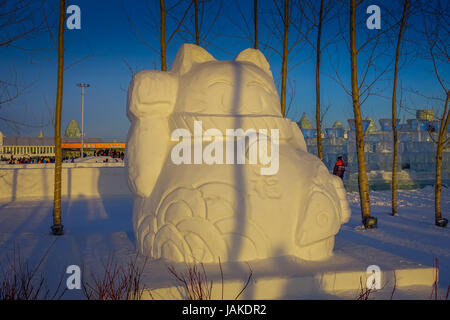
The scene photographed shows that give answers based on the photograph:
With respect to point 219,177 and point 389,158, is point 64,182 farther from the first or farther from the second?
point 389,158

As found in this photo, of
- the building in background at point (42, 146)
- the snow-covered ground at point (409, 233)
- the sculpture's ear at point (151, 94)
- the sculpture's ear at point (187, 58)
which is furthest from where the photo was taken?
the building in background at point (42, 146)

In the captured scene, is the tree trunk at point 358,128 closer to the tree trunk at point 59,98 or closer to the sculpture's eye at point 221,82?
the sculpture's eye at point 221,82

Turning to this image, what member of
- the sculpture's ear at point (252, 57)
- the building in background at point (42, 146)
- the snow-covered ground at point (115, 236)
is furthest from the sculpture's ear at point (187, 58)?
the building in background at point (42, 146)

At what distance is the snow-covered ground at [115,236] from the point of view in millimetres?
4320

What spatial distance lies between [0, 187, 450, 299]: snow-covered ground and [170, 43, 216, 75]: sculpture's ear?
2472 millimetres

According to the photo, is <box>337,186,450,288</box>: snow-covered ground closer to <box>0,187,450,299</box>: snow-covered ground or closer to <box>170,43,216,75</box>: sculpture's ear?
<box>0,187,450,299</box>: snow-covered ground

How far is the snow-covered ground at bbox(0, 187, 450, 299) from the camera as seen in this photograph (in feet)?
14.2

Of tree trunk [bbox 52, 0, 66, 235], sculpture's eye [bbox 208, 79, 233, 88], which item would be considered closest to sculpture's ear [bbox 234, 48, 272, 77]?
sculpture's eye [bbox 208, 79, 233, 88]

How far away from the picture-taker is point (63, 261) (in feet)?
14.7

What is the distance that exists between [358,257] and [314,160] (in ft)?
4.19

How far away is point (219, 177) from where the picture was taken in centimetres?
397

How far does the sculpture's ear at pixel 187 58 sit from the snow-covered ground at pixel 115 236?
2.47m

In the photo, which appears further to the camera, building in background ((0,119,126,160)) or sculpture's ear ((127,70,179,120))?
building in background ((0,119,126,160))
